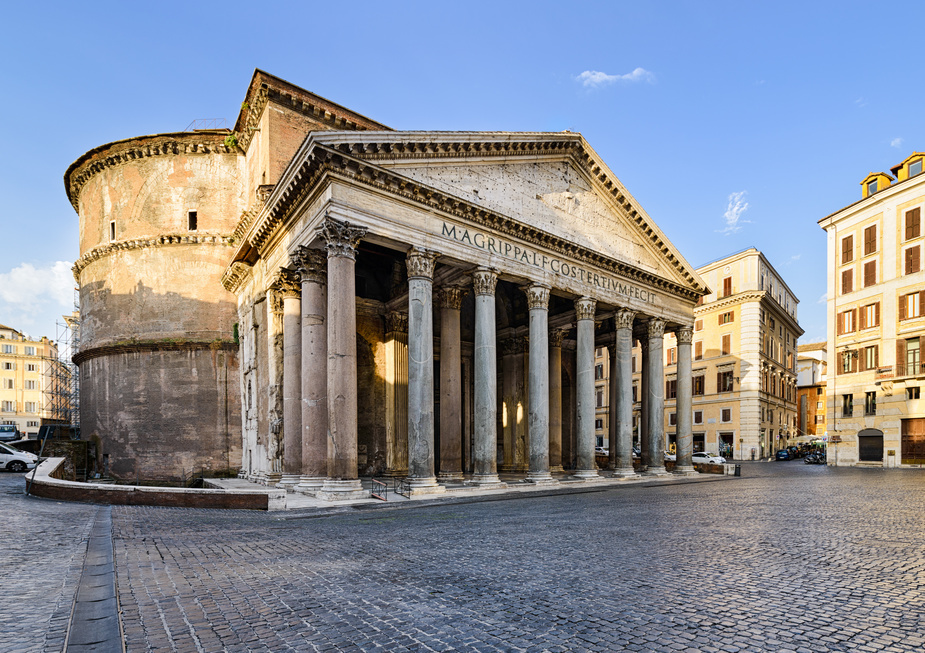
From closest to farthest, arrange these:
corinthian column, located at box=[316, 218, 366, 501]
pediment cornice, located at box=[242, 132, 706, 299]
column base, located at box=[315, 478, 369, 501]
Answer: column base, located at box=[315, 478, 369, 501], corinthian column, located at box=[316, 218, 366, 501], pediment cornice, located at box=[242, 132, 706, 299]

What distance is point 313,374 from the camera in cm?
1488

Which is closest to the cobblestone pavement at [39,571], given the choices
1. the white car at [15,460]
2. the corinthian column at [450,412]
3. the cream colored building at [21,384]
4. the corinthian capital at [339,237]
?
the corinthian capital at [339,237]

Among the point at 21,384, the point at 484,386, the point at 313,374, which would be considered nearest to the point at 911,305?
the point at 484,386

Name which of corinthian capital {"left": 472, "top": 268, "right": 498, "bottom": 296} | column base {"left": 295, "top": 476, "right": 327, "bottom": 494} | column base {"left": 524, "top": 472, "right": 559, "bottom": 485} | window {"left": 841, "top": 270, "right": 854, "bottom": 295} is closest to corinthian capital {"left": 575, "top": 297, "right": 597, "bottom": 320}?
corinthian capital {"left": 472, "top": 268, "right": 498, "bottom": 296}

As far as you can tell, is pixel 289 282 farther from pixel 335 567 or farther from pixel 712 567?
pixel 712 567

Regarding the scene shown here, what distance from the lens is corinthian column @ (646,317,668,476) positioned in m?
23.2

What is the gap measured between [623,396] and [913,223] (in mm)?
19863

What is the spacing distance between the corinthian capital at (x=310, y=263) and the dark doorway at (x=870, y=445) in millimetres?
30702

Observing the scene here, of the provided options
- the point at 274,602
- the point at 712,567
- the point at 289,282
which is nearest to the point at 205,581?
the point at 274,602

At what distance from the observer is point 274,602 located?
5.08m

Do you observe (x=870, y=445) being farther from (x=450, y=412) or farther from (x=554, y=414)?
(x=450, y=412)

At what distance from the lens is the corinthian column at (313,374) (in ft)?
48.3

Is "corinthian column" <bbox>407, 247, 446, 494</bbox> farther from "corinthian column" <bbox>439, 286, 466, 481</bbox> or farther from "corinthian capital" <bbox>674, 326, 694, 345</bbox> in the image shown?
"corinthian capital" <bbox>674, 326, 694, 345</bbox>

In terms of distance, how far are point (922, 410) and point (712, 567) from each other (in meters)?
29.4
